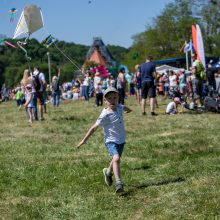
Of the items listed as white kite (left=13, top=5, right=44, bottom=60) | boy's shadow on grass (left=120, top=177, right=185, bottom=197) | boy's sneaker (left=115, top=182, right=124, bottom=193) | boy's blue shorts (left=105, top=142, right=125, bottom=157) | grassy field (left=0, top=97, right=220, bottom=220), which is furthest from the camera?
white kite (left=13, top=5, right=44, bottom=60)

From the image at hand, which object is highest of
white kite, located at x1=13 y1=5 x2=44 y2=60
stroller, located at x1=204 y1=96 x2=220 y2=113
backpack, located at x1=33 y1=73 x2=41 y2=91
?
white kite, located at x1=13 y1=5 x2=44 y2=60

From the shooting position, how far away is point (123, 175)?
817 centimetres

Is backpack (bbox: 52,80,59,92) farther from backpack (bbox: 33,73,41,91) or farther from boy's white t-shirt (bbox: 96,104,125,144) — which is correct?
boy's white t-shirt (bbox: 96,104,125,144)

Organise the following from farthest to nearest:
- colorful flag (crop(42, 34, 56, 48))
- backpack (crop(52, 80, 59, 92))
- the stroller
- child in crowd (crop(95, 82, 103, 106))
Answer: backpack (crop(52, 80, 59, 92)) < child in crowd (crop(95, 82, 103, 106)) < the stroller < colorful flag (crop(42, 34, 56, 48))

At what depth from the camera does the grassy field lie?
6.26 metres

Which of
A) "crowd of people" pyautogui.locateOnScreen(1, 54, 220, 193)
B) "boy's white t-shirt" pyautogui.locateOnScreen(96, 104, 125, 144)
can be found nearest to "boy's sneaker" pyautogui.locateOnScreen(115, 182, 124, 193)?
"crowd of people" pyautogui.locateOnScreen(1, 54, 220, 193)

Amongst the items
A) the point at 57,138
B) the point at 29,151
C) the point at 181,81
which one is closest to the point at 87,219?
the point at 29,151

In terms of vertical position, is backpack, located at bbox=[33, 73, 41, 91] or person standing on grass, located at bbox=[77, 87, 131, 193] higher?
backpack, located at bbox=[33, 73, 41, 91]

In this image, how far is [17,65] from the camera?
11762 centimetres

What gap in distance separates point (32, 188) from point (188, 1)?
2433 inches

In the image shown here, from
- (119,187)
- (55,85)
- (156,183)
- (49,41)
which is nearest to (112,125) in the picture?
(119,187)

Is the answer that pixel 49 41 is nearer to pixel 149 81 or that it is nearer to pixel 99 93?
pixel 149 81

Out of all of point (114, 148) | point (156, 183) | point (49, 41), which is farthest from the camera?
point (49, 41)

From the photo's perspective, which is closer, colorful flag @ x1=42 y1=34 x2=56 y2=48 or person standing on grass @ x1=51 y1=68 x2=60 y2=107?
colorful flag @ x1=42 y1=34 x2=56 y2=48
